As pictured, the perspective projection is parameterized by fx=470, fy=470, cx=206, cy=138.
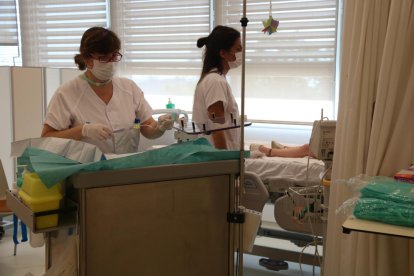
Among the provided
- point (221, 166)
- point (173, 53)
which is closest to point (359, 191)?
point (221, 166)

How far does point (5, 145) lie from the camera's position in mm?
3545

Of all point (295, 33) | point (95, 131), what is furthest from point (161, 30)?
point (95, 131)

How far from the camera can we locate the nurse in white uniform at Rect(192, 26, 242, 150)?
2367 millimetres

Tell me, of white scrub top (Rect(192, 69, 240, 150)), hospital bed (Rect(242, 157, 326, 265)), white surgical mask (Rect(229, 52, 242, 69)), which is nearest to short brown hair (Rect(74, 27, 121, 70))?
white scrub top (Rect(192, 69, 240, 150))

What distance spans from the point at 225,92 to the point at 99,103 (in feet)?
2.12

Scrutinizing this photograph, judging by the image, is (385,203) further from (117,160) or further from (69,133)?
(69,133)

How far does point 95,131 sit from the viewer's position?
74.0 inches

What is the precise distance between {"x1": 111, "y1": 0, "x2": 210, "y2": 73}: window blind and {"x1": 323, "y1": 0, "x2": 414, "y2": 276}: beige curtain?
104 inches

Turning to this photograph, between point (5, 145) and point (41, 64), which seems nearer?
point (5, 145)

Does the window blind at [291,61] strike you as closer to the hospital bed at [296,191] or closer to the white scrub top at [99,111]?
the hospital bed at [296,191]

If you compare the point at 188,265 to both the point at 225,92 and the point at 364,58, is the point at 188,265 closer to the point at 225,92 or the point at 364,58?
the point at 364,58

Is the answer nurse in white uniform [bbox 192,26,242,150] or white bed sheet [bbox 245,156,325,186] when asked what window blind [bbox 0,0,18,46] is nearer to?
nurse in white uniform [bbox 192,26,242,150]

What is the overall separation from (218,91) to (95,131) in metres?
0.73

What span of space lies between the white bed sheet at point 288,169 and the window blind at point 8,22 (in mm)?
3344
